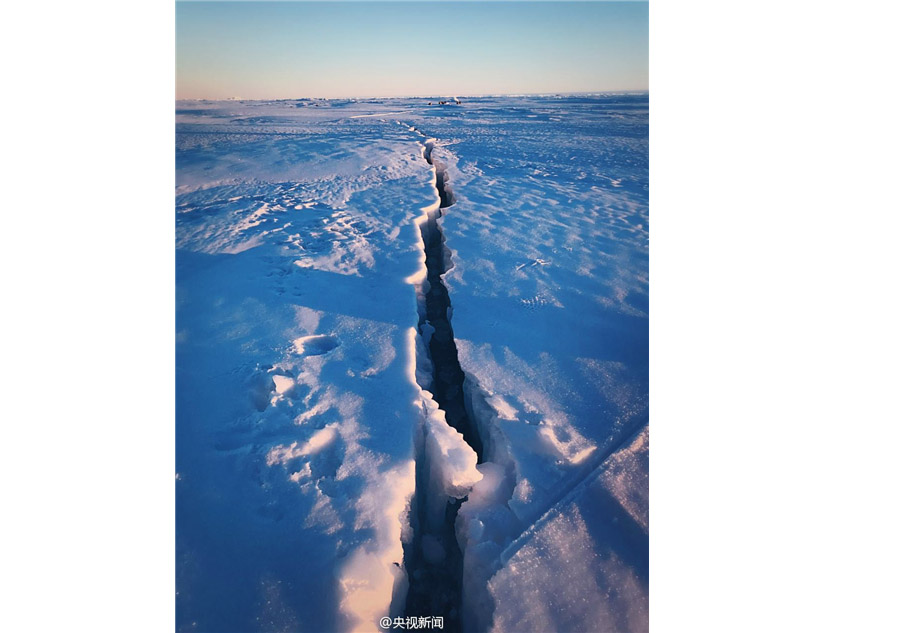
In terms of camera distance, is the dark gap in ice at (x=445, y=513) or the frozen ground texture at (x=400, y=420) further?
the dark gap in ice at (x=445, y=513)

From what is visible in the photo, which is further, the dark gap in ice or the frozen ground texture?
the dark gap in ice

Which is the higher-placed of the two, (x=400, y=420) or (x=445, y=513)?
(x=400, y=420)
